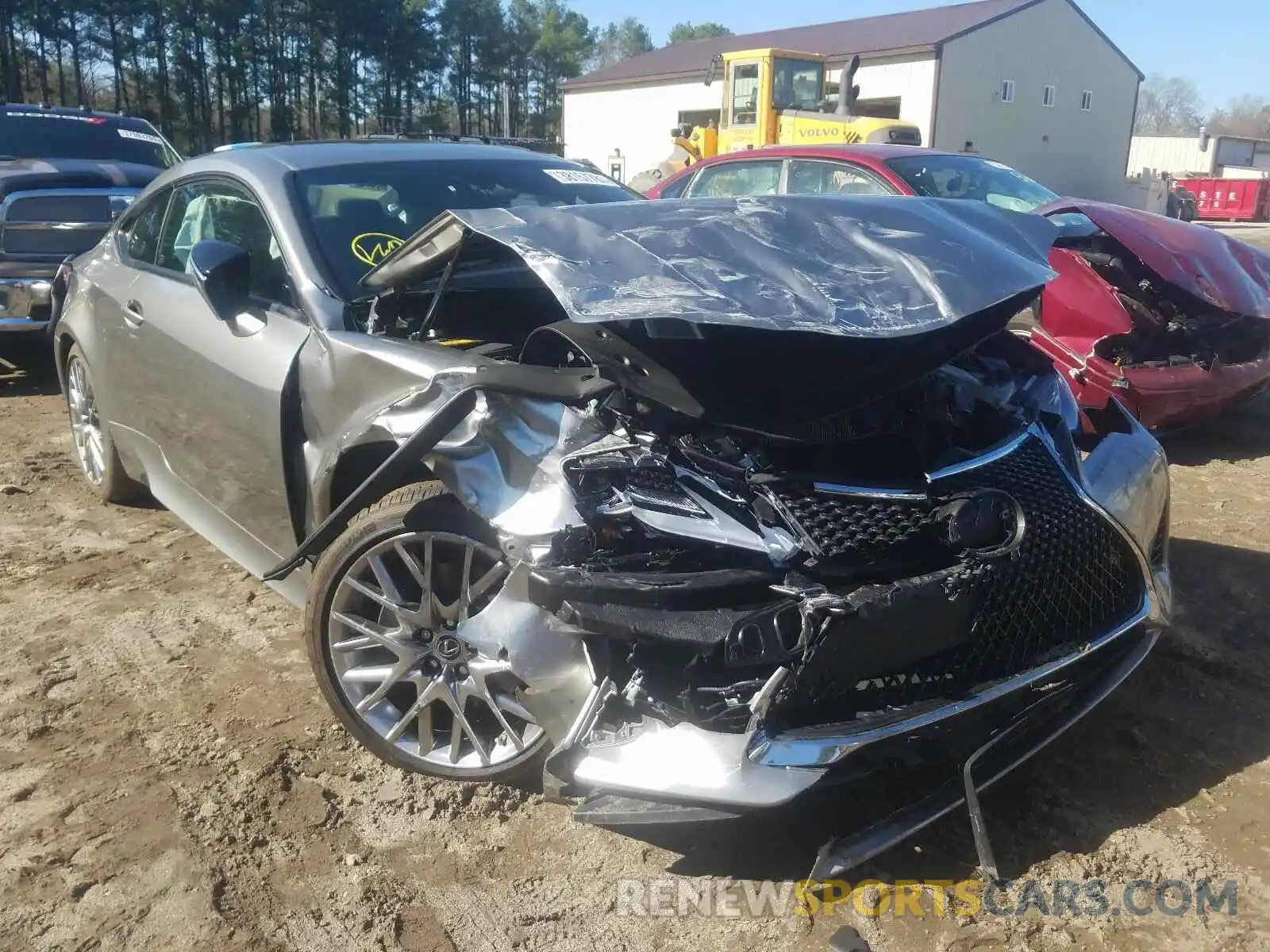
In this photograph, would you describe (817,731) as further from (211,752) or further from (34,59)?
(34,59)

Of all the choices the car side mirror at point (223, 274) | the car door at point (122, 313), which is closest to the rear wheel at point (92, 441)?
the car door at point (122, 313)

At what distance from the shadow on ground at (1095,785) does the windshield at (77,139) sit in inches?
326

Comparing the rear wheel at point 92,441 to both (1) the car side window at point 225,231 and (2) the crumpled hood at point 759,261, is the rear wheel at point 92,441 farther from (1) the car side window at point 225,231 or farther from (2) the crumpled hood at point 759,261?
(2) the crumpled hood at point 759,261

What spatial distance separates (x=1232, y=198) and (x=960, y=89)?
9617 mm

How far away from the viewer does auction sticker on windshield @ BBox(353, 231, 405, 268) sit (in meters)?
3.34

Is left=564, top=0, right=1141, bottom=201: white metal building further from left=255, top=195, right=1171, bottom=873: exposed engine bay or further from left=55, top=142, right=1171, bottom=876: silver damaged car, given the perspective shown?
left=255, top=195, right=1171, bottom=873: exposed engine bay

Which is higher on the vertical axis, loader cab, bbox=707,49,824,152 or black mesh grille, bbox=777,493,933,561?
loader cab, bbox=707,49,824,152

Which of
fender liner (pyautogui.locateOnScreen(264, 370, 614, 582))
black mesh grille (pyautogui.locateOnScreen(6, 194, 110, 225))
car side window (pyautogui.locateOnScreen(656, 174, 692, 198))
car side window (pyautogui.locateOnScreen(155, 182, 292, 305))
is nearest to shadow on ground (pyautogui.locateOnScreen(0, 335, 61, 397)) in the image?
black mesh grille (pyautogui.locateOnScreen(6, 194, 110, 225))

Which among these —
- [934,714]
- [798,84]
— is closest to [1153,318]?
[934,714]

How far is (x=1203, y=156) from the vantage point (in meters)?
43.1

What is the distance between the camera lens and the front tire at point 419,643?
259 cm

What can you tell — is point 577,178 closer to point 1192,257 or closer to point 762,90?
point 1192,257

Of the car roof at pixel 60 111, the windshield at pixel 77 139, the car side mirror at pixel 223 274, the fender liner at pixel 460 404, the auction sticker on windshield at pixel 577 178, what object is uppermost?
the car roof at pixel 60 111

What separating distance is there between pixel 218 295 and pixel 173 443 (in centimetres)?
79
